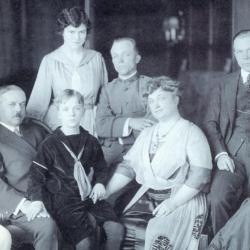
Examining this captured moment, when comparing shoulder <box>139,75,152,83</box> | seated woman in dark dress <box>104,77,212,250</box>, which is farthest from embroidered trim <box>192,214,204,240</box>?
shoulder <box>139,75,152,83</box>

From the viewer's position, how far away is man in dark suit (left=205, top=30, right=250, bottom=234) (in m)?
1.93

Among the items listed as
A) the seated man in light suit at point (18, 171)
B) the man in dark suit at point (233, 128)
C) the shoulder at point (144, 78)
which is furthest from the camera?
the shoulder at point (144, 78)

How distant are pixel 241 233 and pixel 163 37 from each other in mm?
835

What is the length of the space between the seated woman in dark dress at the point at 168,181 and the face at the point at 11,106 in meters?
0.50

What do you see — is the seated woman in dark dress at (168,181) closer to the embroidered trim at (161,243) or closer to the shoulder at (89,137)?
the embroidered trim at (161,243)

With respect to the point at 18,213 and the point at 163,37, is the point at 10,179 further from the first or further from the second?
the point at 163,37

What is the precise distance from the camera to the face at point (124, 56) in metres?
2.04

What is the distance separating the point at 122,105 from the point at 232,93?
45 centimetres

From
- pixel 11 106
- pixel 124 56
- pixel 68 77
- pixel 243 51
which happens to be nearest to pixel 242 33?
pixel 243 51

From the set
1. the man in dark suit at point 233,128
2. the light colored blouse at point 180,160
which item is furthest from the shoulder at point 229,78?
the light colored blouse at point 180,160

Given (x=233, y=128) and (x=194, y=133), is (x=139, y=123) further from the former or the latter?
(x=233, y=128)

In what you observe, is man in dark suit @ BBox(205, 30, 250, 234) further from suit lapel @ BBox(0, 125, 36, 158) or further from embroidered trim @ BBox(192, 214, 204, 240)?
suit lapel @ BBox(0, 125, 36, 158)

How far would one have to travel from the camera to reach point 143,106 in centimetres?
205

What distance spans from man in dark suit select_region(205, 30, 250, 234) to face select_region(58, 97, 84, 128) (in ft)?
1.70
